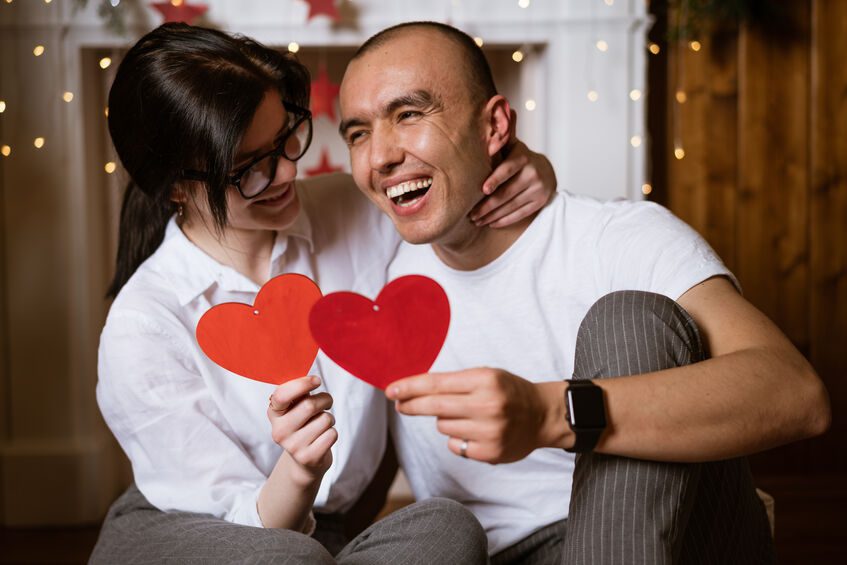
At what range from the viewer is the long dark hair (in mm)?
1381

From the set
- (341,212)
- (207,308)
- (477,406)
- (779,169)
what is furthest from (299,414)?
(779,169)

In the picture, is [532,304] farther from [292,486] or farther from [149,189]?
[149,189]

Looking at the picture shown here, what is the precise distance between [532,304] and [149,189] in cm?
73

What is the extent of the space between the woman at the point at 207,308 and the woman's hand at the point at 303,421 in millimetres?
34

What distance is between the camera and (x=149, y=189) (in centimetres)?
151

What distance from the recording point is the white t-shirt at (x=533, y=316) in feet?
4.77

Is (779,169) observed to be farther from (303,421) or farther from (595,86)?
(303,421)

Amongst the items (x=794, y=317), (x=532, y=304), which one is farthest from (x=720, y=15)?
(x=532, y=304)

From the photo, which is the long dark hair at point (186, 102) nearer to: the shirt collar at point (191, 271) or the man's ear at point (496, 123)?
the shirt collar at point (191, 271)

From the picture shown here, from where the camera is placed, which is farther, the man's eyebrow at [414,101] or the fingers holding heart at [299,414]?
the man's eyebrow at [414,101]

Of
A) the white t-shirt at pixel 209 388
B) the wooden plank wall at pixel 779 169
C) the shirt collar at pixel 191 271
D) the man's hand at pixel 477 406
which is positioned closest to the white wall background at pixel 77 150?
the wooden plank wall at pixel 779 169

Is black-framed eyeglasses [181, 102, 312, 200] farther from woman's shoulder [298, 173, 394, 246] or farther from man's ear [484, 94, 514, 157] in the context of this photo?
man's ear [484, 94, 514, 157]

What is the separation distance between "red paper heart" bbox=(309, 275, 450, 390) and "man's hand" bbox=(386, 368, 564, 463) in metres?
0.13

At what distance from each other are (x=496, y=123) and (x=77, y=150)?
1.69m
